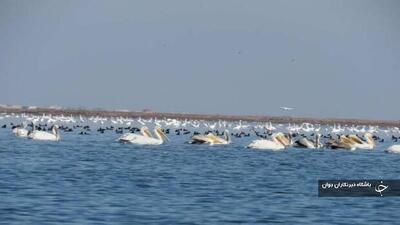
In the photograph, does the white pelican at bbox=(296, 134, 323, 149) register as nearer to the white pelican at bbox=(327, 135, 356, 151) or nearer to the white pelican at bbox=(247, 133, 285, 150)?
the white pelican at bbox=(327, 135, 356, 151)

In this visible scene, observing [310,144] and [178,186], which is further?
[310,144]

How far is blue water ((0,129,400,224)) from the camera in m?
25.0

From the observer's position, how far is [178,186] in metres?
32.1

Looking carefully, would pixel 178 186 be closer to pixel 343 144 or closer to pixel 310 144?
pixel 343 144

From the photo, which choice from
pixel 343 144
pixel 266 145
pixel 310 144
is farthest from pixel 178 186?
pixel 310 144

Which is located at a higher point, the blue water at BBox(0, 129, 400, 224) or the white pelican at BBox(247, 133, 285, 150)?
the white pelican at BBox(247, 133, 285, 150)

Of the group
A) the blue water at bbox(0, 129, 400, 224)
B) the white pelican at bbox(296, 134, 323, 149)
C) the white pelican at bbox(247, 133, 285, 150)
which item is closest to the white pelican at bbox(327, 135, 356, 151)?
the white pelican at bbox(296, 134, 323, 149)

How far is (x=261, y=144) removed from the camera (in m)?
56.1

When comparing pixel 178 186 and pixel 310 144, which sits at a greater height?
pixel 310 144

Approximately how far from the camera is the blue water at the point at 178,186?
82.0 ft

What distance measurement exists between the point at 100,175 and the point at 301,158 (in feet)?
52.9

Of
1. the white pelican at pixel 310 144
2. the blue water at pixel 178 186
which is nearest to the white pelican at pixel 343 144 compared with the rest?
the white pelican at pixel 310 144

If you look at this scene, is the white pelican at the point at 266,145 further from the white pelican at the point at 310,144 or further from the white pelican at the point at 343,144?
the white pelican at the point at 343,144

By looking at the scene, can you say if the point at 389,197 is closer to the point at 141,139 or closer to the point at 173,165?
the point at 173,165
